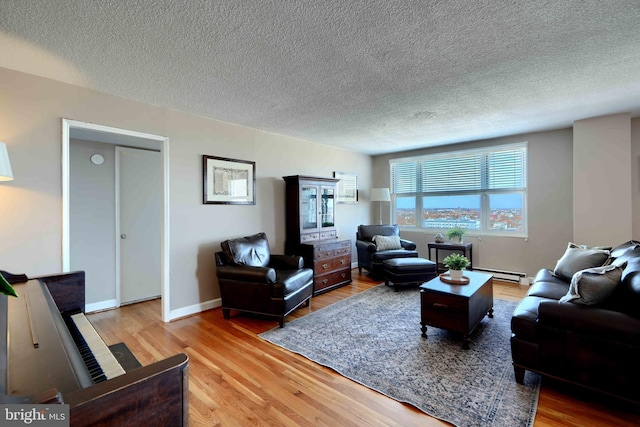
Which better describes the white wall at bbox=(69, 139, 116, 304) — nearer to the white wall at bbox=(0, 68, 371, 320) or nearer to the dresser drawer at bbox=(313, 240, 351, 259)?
the white wall at bbox=(0, 68, 371, 320)

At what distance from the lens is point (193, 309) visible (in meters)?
3.43

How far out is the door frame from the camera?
2.53 m

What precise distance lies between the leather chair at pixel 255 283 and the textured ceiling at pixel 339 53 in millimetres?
1692

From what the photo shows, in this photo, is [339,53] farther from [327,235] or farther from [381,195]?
[381,195]

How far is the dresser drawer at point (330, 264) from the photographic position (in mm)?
4074

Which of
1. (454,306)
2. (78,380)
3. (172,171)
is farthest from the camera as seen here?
(172,171)

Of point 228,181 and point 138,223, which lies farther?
point 138,223


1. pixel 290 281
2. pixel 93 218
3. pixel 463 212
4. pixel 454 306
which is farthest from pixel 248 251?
pixel 463 212

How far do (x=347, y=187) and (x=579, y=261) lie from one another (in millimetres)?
3649

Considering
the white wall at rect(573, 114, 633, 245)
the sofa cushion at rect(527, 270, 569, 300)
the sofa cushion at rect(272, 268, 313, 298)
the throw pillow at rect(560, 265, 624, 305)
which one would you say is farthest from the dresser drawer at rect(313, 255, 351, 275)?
the white wall at rect(573, 114, 633, 245)

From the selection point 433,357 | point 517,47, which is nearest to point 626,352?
point 433,357

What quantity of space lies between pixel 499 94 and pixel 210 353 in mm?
3721

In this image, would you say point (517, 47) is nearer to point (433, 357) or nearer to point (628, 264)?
point (628, 264)

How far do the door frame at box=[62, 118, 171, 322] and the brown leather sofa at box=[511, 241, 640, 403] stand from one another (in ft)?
11.1
